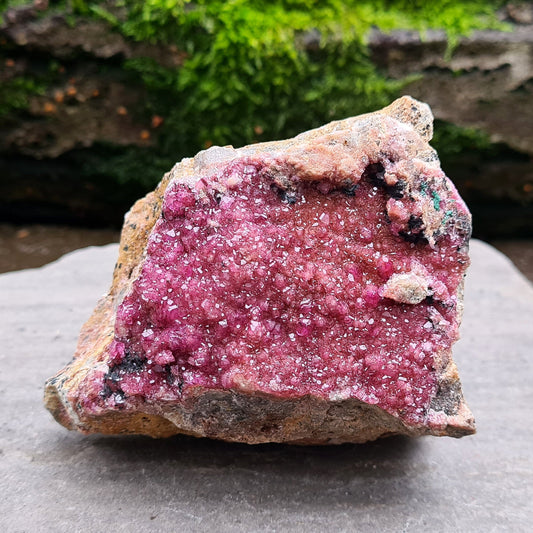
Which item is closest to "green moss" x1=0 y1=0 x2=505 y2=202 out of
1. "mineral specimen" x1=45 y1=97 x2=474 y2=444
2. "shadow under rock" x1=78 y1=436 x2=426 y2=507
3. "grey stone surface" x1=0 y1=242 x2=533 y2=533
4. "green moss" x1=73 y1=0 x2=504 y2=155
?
"green moss" x1=73 y1=0 x2=504 y2=155

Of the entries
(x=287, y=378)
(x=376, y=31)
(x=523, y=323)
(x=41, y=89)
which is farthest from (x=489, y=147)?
(x=287, y=378)

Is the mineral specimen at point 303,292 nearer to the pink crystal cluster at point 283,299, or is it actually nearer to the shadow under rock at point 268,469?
the pink crystal cluster at point 283,299

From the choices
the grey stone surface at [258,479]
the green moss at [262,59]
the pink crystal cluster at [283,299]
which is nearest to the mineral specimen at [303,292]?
the pink crystal cluster at [283,299]

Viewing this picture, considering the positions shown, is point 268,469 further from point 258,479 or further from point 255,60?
point 255,60

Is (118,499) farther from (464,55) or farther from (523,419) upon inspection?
(464,55)

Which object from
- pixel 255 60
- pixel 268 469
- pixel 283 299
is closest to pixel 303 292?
pixel 283 299
